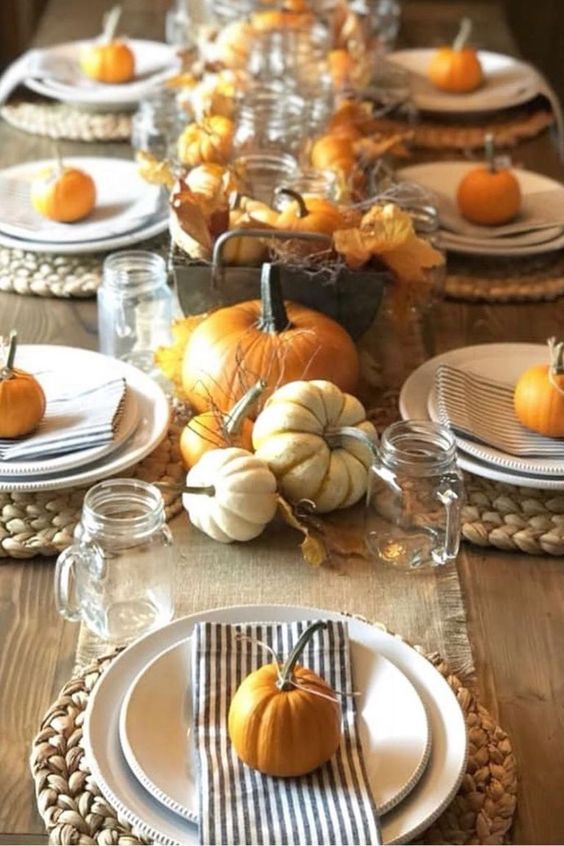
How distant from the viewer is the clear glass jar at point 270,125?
76.0 inches

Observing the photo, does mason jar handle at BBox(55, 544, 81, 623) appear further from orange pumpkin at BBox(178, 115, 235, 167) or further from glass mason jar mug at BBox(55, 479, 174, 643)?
orange pumpkin at BBox(178, 115, 235, 167)

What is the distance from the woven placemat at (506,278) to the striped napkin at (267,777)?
0.80m

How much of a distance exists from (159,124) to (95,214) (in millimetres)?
235

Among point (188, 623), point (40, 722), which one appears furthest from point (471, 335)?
point (40, 722)

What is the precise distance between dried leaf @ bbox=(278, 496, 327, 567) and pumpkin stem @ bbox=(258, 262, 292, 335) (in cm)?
22

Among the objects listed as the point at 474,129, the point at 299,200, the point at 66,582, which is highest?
the point at 299,200

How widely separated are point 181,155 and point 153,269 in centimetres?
30

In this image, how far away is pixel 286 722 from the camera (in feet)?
3.10

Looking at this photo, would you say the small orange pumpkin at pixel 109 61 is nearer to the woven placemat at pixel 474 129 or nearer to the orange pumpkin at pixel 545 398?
the woven placemat at pixel 474 129

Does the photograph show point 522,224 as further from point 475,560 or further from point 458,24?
point 458,24

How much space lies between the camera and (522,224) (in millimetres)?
1902

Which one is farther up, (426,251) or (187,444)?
(426,251)

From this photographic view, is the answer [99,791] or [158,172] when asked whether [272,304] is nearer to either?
[158,172]

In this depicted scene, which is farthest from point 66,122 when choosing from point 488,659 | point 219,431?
point 488,659
